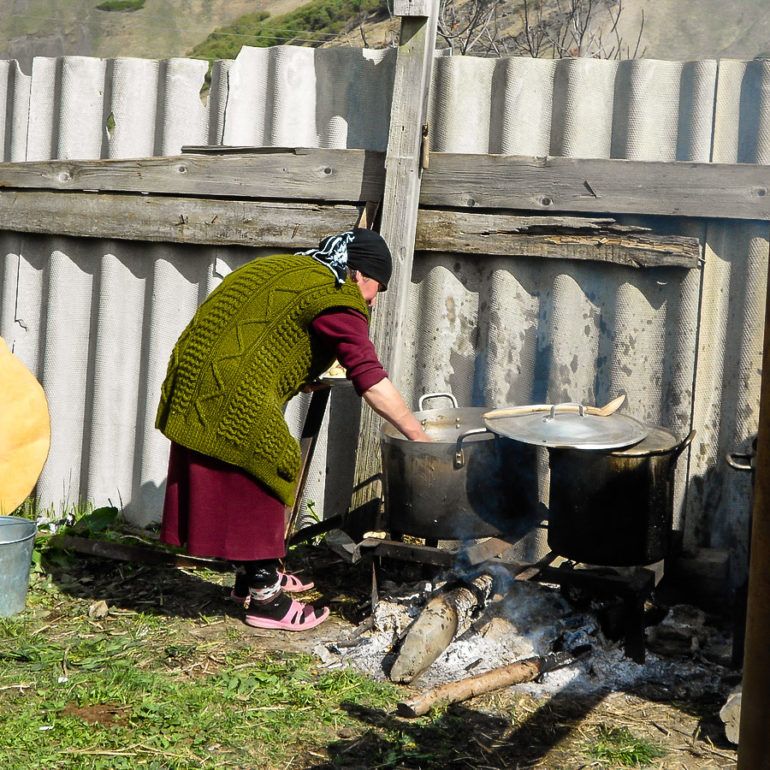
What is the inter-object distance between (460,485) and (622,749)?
1.34m

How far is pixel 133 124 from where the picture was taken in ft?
18.4

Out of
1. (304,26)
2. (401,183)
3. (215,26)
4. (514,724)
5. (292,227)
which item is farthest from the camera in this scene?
(215,26)

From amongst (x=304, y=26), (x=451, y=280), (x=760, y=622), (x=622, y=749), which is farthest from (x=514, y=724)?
(x=304, y=26)

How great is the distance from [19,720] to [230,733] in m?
0.83

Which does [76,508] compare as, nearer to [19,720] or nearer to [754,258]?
[19,720]

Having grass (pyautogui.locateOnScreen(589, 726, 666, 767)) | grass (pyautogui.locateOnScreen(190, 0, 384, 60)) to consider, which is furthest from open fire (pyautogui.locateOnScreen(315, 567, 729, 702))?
grass (pyautogui.locateOnScreen(190, 0, 384, 60))

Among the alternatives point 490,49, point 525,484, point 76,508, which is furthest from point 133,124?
point 490,49

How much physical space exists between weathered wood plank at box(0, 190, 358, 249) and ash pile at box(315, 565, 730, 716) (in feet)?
6.86

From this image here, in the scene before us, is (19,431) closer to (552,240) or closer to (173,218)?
(173,218)

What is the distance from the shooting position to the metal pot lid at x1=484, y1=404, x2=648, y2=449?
3.94 m

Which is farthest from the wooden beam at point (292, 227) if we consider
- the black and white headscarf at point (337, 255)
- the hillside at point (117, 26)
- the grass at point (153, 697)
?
the hillside at point (117, 26)

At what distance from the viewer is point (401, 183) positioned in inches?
192

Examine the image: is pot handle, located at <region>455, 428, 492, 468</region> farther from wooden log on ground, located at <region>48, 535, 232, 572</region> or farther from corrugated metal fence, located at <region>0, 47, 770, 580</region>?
wooden log on ground, located at <region>48, 535, 232, 572</region>

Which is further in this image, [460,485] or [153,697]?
[460,485]
